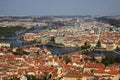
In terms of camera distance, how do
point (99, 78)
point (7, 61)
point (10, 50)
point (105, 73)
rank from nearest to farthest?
point (99, 78) < point (105, 73) < point (7, 61) < point (10, 50)

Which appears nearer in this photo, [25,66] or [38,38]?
[25,66]

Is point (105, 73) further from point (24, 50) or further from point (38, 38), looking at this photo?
point (38, 38)

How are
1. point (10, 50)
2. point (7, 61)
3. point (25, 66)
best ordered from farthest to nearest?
A: 1. point (10, 50)
2. point (7, 61)
3. point (25, 66)

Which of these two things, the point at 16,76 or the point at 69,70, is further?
the point at 69,70

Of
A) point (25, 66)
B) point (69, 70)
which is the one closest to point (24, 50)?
point (25, 66)

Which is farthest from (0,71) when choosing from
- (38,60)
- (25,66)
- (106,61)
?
(106,61)

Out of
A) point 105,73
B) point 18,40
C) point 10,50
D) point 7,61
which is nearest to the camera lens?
point 105,73

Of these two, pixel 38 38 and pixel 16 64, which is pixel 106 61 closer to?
pixel 16 64

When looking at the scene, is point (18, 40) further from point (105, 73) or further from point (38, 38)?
point (105, 73)

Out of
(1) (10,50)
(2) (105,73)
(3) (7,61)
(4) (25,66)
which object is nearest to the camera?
(2) (105,73)
